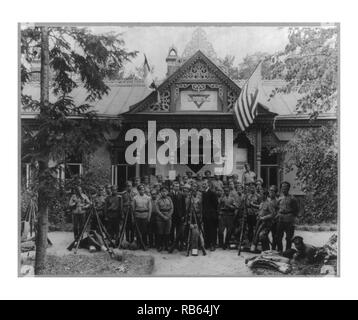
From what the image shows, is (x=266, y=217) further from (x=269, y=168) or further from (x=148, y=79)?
(x=148, y=79)

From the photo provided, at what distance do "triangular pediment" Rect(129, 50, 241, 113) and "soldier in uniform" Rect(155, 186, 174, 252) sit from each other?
1465 millimetres

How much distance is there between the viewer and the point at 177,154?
28.4 feet

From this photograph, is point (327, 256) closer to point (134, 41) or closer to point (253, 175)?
point (253, 175)

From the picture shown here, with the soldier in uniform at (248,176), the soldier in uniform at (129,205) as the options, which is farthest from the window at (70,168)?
the soldier in uniform at (248,176)

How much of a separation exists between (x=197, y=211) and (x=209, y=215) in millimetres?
218

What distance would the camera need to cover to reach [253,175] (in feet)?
28.4

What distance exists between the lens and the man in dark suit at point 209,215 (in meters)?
8.60

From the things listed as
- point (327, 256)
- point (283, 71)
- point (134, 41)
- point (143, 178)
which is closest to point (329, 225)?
point (327, 256)

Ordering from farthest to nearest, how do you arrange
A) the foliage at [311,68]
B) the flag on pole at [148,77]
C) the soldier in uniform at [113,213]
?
the soldier in uniform at [113,213] < the flag on pole at [148,77] < the foliage at [311,68]

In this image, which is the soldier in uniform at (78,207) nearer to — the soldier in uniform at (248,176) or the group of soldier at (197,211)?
the group of soldier at (197,211)

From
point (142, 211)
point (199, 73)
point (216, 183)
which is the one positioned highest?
point (199, 73)

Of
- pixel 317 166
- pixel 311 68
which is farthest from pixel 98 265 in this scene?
pixel 311 68

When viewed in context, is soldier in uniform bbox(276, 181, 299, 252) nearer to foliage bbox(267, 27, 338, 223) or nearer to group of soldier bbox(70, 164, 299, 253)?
group of soldier bbox(70, 164, 299, 253)

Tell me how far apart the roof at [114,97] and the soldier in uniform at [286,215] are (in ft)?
9.93
